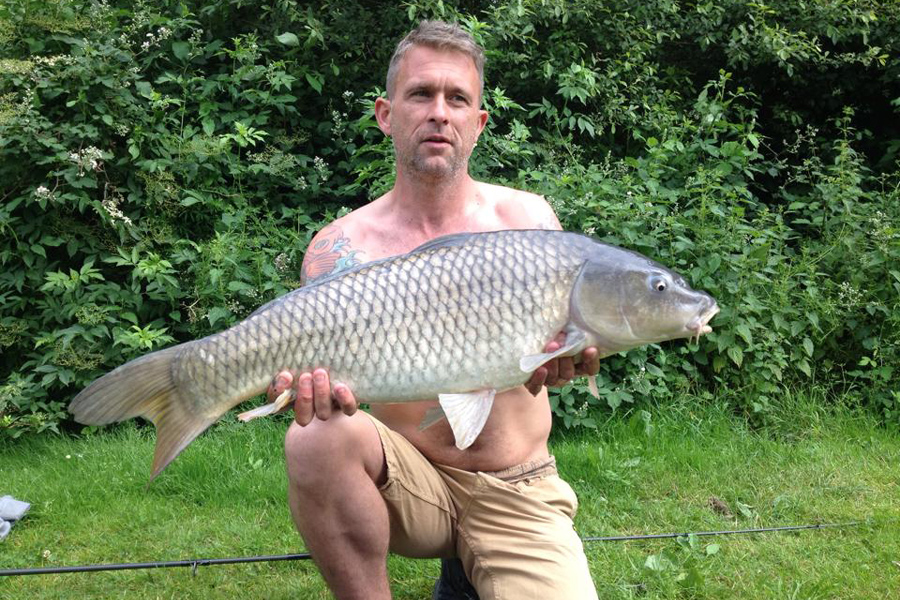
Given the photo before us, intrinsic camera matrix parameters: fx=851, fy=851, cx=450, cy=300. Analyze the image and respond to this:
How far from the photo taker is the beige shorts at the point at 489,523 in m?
1.96

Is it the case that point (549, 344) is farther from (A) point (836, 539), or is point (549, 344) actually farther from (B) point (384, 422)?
(A) point (836, 539)

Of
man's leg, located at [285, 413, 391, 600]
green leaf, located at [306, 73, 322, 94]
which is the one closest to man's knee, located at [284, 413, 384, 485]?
man's leg, located at [285, 413, 391, 600]

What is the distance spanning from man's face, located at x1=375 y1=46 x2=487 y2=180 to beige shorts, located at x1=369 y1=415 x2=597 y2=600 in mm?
699

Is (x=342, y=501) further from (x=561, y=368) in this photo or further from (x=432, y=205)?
(x=432, y=205)

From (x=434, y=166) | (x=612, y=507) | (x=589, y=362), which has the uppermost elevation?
(x=434, y=166)

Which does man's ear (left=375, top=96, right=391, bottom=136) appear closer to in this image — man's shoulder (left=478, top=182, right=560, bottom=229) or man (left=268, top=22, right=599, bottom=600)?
man (left=268, top=22, right=599, bottom=600)

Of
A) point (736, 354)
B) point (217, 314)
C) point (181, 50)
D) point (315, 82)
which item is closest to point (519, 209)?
point (736, 354)

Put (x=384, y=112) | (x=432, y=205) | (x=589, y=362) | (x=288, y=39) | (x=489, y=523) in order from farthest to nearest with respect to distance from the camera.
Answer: (x=288, y=39) < (x=384, y=112) < (x=432, y=205) < (x=489, y=523) < (x=589, y=362)

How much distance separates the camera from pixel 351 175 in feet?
15.5

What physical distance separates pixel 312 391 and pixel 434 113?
0.86m

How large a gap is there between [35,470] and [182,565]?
120cm

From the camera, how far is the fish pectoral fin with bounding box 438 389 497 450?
175 cm

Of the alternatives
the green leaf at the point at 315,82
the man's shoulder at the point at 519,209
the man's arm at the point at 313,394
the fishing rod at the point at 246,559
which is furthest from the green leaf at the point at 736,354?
the green leaf at the point at 315,82

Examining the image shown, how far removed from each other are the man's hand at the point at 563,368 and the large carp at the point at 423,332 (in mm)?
41
